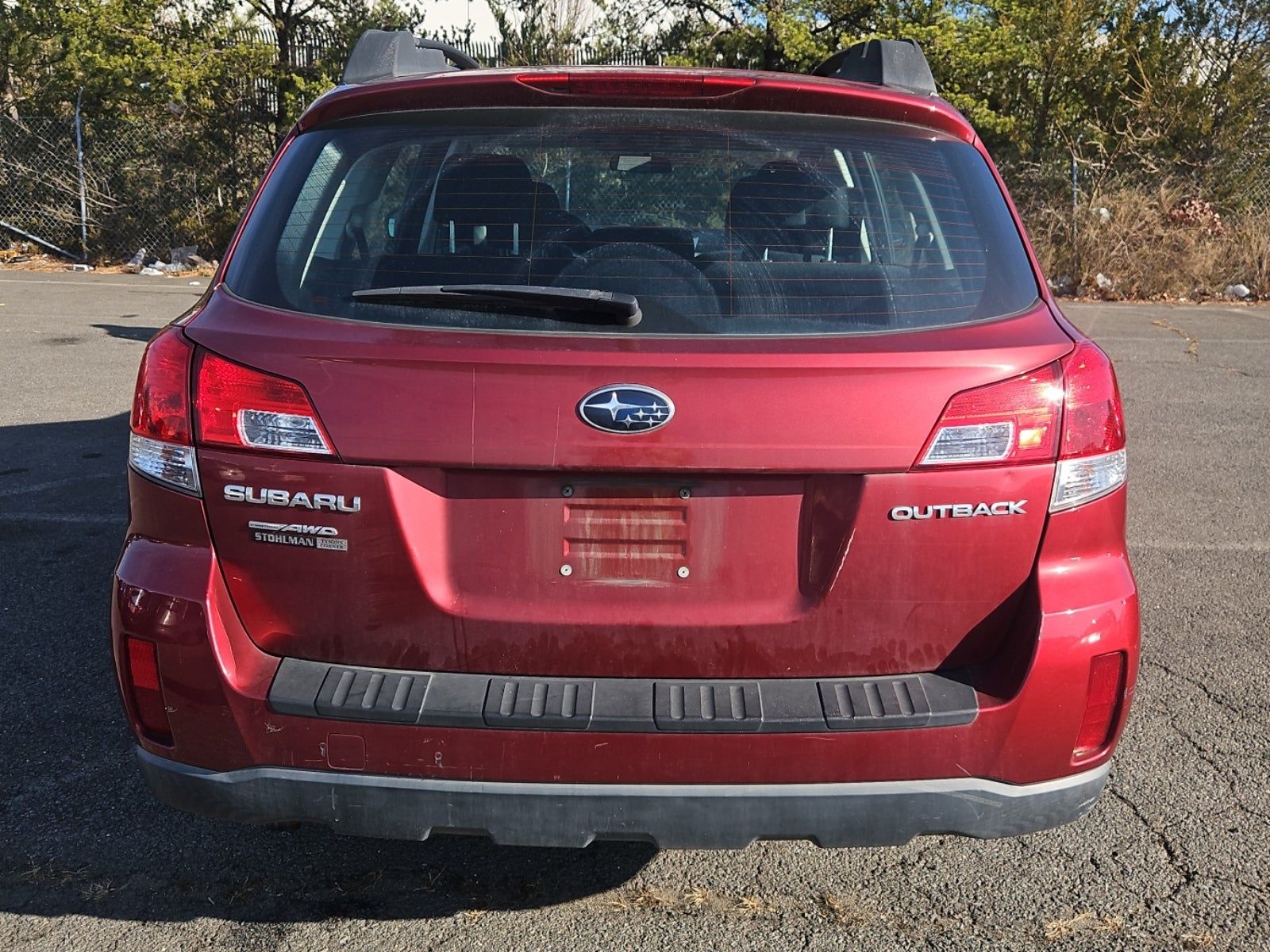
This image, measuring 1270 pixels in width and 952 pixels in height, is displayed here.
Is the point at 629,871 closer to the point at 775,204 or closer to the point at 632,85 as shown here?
the point at 775,204

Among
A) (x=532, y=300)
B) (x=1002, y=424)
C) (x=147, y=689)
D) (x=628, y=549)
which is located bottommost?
(x=147, y=689)

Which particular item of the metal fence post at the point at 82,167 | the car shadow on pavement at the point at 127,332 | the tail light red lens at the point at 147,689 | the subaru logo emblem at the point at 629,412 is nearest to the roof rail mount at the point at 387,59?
the subaru logo emblem at the point at 629,412

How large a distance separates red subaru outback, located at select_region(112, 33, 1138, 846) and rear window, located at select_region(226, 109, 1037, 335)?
0.01m

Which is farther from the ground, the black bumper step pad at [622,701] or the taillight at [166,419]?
the taillight at [166,419]

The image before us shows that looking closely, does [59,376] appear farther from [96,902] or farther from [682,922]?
[682,922]

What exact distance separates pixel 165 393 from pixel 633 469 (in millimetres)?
965

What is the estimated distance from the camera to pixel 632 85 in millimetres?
2490

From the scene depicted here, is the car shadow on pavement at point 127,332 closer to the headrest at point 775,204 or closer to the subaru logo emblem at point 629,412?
the headrest at point 775,204

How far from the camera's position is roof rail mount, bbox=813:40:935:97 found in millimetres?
2869

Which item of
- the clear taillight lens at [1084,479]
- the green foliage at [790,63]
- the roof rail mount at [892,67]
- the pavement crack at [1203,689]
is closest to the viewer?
the clear taillight lens at [1084,479]

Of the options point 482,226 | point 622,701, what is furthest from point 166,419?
point 622,701

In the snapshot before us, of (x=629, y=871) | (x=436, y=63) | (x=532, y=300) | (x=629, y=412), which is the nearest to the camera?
(x=629, y=412)

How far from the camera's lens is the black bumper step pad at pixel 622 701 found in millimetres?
2209

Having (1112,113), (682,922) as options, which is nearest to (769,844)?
(682,922)
